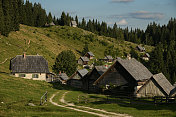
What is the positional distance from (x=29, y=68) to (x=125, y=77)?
27.6m

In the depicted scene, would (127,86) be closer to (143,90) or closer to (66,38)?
(143,90)

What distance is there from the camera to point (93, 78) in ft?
166

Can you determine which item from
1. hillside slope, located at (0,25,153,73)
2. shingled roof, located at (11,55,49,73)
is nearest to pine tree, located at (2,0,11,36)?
hillside slope, located at (0,25,153,73)

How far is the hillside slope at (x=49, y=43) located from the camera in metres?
77.8

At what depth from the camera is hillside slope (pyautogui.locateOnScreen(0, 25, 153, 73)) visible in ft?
255

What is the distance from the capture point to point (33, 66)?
192 feet

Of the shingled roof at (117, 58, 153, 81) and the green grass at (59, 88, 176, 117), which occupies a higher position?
the shingled roof at (117, 58, 153, 81)

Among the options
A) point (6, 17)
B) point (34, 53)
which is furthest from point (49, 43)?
point (6, 17)

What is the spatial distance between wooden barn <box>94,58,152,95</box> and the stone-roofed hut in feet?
63.0

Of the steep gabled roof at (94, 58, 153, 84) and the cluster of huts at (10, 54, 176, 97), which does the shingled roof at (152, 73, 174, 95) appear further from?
the steep gabled roof at (94, 58, 153, 84)

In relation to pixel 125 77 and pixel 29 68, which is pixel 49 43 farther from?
pixel 125 77

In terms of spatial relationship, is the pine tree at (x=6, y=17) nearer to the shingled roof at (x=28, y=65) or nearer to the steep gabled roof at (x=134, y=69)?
the shingled roof at (x=28, y=65)

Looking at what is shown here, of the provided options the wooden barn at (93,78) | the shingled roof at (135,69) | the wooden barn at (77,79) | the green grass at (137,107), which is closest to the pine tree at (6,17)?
the wooden barn at (77,79)

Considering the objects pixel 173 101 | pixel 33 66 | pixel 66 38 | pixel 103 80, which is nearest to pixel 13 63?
pixel 33 66
